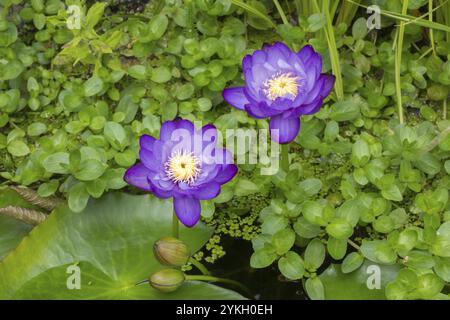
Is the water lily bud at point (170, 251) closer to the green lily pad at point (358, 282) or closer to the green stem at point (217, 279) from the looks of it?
A: the green stem at point (217, 279)

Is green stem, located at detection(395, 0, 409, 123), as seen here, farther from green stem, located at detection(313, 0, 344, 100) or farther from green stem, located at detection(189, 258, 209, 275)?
green stem, located at detection(189, 258, 209, 275)

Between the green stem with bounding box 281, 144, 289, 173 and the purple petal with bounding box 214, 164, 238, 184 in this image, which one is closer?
the purple petal with bounding box 214, 164, 238, 184

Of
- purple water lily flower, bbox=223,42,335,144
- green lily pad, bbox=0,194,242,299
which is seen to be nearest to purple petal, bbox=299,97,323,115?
purple water lily flower, bbox=223,42,335,144

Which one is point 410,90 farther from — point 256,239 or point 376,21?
point 256,239

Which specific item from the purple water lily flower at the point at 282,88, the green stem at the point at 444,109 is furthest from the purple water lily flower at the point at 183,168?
the green stem at the point at 444,109

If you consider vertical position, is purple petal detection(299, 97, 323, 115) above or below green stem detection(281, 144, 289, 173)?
above

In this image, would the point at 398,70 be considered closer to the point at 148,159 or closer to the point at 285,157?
the point at 285,157
